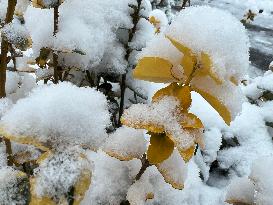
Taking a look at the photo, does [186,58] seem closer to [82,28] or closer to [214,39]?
[214,39]

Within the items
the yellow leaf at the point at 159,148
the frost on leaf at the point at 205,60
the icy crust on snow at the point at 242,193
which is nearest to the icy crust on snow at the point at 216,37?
the frost on leaf at the point at 205,60

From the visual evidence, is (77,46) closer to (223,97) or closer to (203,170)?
(223,97)

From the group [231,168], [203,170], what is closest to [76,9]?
[203,170]

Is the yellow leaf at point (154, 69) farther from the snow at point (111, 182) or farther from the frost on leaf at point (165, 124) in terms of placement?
the snow at point (111, 182)

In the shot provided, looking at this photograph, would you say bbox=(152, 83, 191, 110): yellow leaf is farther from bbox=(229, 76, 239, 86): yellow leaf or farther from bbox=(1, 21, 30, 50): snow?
bbox=(1, 21, 30, 50): snow

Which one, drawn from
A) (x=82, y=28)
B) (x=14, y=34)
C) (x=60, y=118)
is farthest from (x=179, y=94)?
(x=82, y=28)
